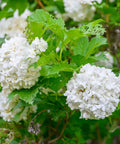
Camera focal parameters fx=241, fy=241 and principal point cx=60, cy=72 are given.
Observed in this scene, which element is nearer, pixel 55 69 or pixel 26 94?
pixel 55 69

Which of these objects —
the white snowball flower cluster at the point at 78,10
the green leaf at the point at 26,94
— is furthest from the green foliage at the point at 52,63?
the white snowball flower cluster at the point at 78,10

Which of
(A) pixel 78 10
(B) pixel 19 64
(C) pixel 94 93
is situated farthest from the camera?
(A) pixel 78 10

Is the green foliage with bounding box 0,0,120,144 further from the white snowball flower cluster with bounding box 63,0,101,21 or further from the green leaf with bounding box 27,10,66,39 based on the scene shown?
the white snowball flower cluster with bounding box 63,0,101,21

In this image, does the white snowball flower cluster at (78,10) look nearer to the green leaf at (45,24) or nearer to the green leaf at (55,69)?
the green leaf at (45,24)

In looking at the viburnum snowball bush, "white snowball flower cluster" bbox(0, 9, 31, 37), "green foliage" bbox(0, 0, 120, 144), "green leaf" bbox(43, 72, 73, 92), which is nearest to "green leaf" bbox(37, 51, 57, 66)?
"green foliage" bbox(0, 0, 120, 144)

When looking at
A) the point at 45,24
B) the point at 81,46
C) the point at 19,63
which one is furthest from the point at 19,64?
the point at 81,46

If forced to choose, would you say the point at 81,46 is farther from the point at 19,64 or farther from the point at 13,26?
the point at 13,26
